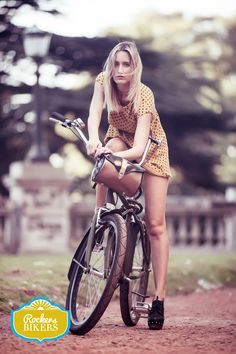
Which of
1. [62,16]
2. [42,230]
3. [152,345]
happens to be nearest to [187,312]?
[152,345]

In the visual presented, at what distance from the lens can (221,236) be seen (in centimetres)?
1386

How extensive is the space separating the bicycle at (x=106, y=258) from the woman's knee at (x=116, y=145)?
208mm

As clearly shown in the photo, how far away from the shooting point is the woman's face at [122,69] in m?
4.35

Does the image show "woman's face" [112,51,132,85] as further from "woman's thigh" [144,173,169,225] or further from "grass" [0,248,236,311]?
"grass" [0,248,236,311]

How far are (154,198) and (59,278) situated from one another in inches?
88.9

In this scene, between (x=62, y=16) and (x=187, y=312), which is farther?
(x=62, y=16)

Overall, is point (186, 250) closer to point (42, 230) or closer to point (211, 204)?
point (211, 204)

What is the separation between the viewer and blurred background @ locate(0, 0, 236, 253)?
1234 cm

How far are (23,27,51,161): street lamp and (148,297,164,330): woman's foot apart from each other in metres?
7.68

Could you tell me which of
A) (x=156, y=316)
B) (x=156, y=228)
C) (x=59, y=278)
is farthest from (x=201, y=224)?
(x=156, y=316)

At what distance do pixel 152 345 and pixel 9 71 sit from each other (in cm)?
1424

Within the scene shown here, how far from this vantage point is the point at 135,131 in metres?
4.49

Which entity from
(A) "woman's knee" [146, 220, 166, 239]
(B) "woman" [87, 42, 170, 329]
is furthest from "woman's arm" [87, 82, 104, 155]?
(A) "woman's knee" [146, 220, 166, 239]

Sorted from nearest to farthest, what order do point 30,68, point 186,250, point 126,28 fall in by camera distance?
point 186,250
point 30,68
point 126,28
